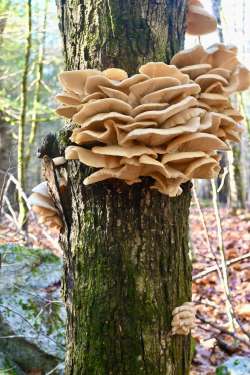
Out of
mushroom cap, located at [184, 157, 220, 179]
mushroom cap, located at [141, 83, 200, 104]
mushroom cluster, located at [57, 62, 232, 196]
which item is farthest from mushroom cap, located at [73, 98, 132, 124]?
mushroom cap, located at [184, 157, 220, 179]

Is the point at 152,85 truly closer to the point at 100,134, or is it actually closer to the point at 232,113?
the point at 100,134

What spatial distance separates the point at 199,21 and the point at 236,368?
2514mm

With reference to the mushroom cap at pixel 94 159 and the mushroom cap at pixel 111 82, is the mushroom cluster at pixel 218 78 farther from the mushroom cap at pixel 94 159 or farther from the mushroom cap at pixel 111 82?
the mushroom cap at pixel 94 159

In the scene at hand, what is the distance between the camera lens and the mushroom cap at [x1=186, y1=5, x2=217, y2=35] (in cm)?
221

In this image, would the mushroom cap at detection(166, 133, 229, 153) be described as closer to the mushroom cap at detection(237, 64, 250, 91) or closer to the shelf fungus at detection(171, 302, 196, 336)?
the mushroom cap at detection(237, 64, 250, 91)

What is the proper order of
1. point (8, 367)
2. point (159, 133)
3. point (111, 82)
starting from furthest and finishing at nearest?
point (8, 367) → point (111, 82) → point (159, 133)

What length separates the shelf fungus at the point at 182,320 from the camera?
6.17ft

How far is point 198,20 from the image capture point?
7.51 ft

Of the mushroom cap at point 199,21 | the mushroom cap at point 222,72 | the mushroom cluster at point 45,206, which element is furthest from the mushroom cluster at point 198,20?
the mushroom cluster at point 45,206

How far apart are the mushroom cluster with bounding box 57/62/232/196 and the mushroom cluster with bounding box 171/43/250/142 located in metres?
0.08

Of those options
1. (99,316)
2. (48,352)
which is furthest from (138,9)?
(48,352)

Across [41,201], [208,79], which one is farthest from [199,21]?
[41,201]

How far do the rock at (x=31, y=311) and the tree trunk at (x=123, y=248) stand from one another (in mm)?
1583

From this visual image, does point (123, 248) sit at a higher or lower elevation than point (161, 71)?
lower
